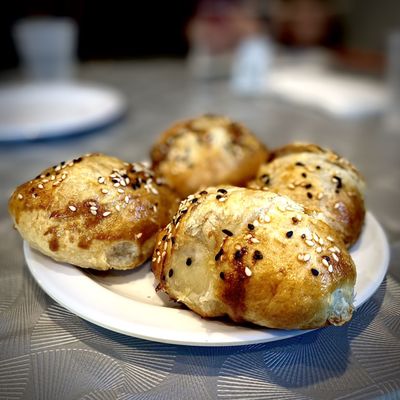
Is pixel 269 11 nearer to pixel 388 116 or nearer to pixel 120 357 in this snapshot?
pixel 388 116

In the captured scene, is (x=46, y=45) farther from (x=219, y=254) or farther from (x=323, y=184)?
(x=219, y=254)

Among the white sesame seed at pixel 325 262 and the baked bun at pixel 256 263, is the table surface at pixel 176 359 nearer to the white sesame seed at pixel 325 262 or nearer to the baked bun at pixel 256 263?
the baked bun at pixel 256 263

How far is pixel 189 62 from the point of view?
522 cm

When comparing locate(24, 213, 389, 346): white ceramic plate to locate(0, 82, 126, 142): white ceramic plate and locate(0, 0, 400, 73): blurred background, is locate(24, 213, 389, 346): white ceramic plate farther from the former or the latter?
locate(0, 0, 400, 73): blurred background

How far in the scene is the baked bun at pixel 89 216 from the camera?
124cm

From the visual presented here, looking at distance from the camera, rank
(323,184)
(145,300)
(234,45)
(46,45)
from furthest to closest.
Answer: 1. (234,45)
2. (46,45)
3. (323,184)
4. (145,300)

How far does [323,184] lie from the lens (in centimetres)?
139

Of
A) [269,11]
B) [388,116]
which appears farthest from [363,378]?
[269,11]

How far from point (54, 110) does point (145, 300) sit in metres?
2.33

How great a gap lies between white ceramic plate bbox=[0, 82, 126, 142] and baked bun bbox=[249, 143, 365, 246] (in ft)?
5.17

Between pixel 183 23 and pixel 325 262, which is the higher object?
pixel 325 262

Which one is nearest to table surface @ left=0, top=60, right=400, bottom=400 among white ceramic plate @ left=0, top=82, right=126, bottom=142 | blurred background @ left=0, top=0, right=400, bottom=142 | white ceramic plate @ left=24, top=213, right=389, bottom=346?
white ceramic plate @ left=24, top=213, right=389, bottom=346

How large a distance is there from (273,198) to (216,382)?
0.47m

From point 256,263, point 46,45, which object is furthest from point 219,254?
point 46,45
